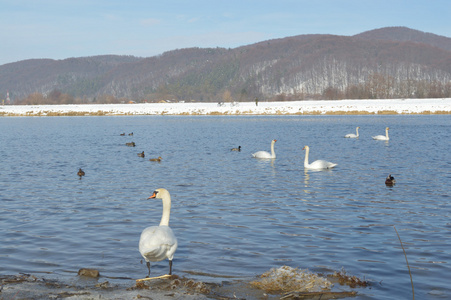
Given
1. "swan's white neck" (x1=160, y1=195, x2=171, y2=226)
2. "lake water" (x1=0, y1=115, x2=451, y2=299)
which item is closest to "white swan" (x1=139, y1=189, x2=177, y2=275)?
"swan's white neck" (x1=160, y1=195, x2=171, y2=226)

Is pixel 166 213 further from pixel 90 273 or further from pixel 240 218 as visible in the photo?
pixel 240 218

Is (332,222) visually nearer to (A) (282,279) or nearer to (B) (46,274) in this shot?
(A) (282,279)

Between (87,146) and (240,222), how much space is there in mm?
26098

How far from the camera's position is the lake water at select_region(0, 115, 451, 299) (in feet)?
28.8

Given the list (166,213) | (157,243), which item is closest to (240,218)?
(166,213)

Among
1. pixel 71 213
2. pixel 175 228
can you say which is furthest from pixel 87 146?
pixel 175 228

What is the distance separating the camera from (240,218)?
12.6 metres

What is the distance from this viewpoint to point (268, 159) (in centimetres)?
2645

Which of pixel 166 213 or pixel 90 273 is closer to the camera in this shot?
pixel 90 273

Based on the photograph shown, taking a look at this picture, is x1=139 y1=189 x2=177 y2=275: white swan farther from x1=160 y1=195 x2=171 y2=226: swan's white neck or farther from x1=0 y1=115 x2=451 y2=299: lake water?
x1=0 y1=115 x2=451 y2=299: lake water

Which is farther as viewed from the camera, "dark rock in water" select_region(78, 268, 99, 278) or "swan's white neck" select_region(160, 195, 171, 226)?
"swan's white neck" select_region(160, 195, 171, 226)

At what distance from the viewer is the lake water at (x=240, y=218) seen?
346 inches

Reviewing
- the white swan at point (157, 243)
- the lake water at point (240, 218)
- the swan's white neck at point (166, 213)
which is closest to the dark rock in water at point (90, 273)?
the lake water at point (240, 218)

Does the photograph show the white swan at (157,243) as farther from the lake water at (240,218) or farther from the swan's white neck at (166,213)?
the lake water at (240,218)
